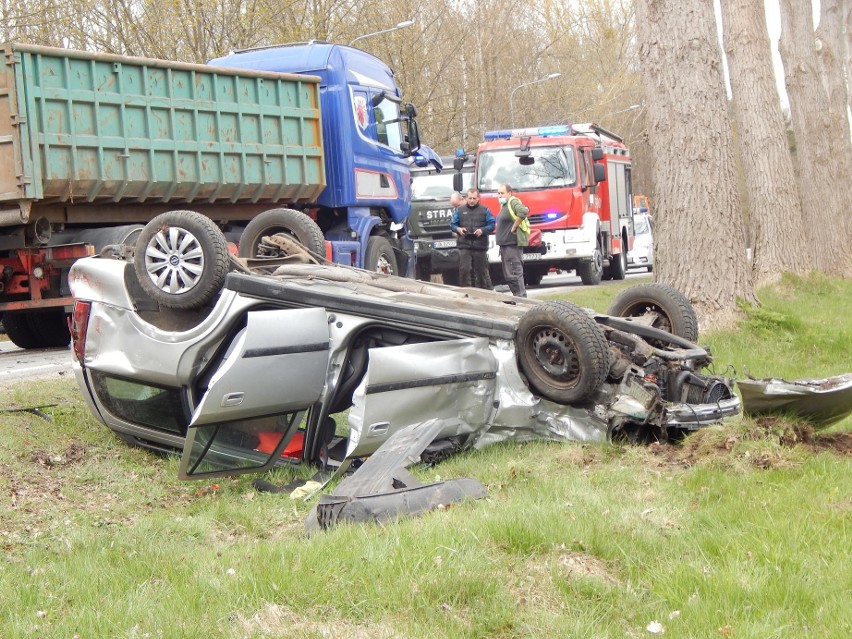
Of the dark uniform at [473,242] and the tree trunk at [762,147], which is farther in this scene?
the tree trunk at [762,147]

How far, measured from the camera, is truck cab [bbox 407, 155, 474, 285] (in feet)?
65.7

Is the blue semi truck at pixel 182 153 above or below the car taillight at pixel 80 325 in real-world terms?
above

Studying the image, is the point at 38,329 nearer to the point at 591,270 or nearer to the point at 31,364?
the point at 31,364

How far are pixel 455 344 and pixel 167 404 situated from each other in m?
1.83

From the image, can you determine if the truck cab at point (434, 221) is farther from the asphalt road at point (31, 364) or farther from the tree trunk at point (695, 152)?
the tree trunk at point (695, 152)

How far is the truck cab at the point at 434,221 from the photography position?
20.0m

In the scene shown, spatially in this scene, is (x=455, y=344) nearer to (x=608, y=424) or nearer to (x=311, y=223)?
(x=608, y=424)

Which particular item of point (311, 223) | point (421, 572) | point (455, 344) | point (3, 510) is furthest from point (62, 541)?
point (311, 223)

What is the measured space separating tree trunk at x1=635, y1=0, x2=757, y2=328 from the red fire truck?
10.7 meters

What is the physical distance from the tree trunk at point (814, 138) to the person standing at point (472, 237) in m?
7.41

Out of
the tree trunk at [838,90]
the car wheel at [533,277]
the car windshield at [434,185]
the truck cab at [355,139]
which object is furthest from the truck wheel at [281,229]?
the car wheel at [533,277]

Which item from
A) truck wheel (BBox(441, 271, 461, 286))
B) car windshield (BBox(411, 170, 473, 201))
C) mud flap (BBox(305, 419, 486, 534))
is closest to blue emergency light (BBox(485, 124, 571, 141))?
car windshield (BBox(411, 170, 473, 201))

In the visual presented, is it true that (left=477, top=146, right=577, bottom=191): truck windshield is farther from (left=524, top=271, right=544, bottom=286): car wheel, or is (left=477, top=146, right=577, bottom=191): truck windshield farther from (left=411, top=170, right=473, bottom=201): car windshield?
(left=524, top=271, right=544, bottom=286): car wheel

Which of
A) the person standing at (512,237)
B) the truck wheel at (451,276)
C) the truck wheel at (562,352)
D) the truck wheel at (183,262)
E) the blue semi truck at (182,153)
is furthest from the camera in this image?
the truck wheel at (451,276)
